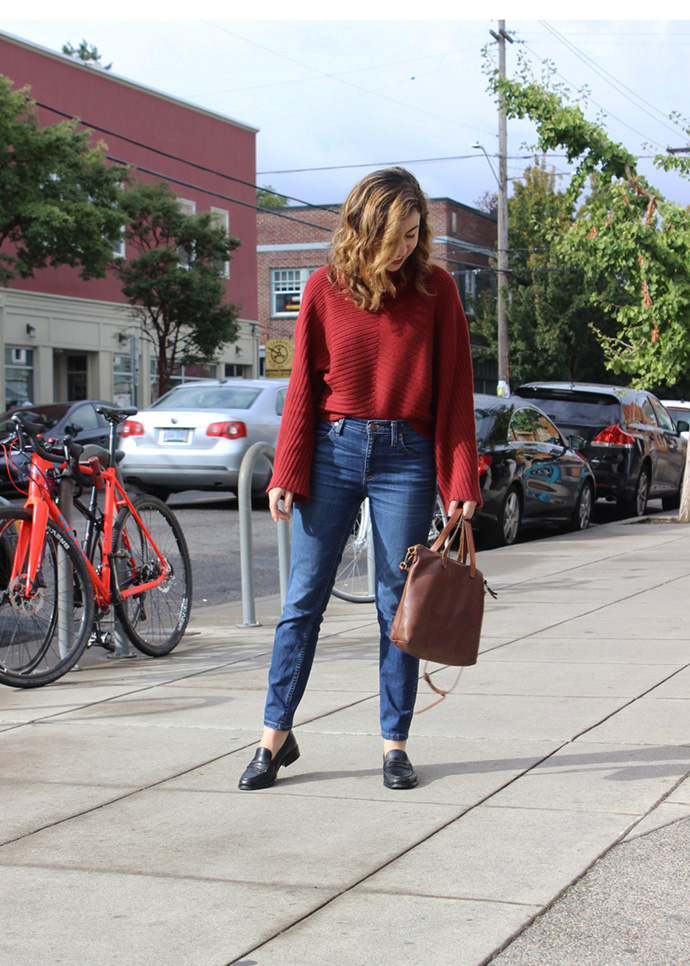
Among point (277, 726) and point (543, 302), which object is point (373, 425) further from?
point (543, 302)

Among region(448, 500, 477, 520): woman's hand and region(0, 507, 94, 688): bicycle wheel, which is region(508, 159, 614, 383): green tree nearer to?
region(0, 507, 94, 688): bicycle wheel

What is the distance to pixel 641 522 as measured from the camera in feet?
48.8

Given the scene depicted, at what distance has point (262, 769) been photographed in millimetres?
3951

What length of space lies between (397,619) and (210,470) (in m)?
10.5

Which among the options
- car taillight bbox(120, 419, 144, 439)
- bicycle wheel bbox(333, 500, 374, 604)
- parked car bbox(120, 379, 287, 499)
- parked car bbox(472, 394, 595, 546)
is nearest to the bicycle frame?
bicycle wheel bbox(333, 500, 374, 604)

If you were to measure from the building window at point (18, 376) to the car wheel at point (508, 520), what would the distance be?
20.3m

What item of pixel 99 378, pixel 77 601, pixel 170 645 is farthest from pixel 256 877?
pixel 99 378

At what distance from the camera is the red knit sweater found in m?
3.86

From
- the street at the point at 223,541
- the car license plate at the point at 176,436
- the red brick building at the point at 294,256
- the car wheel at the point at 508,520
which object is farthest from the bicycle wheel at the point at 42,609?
the red brick building at the point at 294,256

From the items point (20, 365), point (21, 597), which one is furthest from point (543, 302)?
point (21, 597)

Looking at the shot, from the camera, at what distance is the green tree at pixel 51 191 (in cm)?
2333

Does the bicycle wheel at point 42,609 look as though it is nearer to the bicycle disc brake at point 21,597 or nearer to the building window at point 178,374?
the bicycle disc brake at point 21,597

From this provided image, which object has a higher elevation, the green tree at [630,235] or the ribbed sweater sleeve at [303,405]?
the green tree at [630,235]

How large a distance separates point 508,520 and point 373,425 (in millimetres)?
8117
